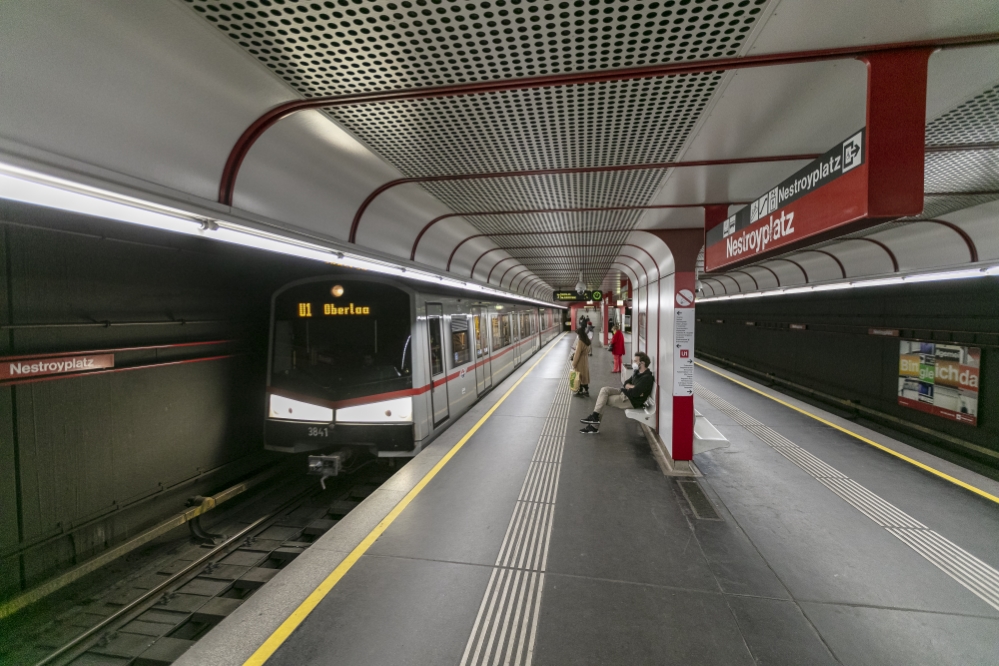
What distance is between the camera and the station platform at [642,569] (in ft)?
7.59

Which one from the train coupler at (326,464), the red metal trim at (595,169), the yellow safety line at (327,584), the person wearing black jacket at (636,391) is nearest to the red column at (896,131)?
the red metal trim at (595,169)

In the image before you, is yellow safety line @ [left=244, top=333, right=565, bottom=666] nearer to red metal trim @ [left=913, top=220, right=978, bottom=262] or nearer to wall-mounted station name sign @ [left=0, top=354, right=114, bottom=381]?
wall-mounted station name sign @ [left=0, top=354, right=114, bottom=381]

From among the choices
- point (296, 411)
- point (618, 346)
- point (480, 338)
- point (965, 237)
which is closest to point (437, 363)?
point (296, 411)

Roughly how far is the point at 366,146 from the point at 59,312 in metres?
3.35

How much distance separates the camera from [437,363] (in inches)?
239

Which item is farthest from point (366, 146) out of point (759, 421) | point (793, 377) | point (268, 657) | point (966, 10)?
point (793, 377)

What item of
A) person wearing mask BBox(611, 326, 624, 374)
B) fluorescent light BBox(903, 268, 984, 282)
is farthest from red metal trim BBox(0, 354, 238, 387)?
person wearing mask BBox(611, 326, 624, 374)

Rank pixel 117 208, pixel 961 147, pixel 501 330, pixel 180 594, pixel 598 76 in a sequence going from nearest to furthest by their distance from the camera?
1. pixel 117 208
2. pixel 598 76
3. pixel 961 147
4. pixel 180 594
5. pixel 501 330

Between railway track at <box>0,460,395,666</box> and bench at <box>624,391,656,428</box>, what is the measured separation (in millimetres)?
4024

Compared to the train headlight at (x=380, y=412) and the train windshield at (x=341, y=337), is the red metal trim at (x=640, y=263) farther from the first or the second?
the train headlight at (x=380, y=412)

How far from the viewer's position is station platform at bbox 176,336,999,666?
2.31m

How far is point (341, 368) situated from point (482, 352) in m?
4.16

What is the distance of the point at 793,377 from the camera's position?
10555 mm

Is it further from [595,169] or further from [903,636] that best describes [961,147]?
[903,636]
